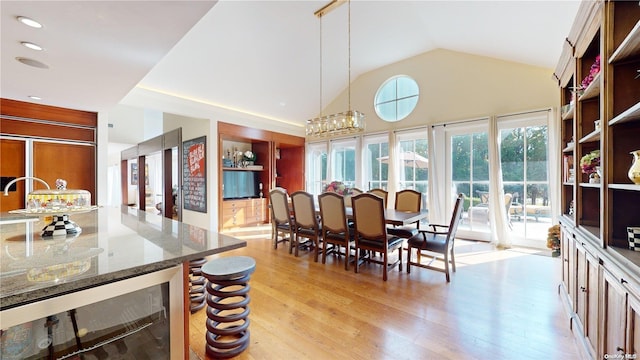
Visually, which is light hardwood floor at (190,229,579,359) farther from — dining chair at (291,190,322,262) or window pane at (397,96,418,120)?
window pane at (397,96,418,120)

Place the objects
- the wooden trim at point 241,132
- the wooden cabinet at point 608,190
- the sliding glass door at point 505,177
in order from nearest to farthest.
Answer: the wooden cabinet at point 608,190 < the sliding glass door at point 505,177 < the wooden trim at point 241,132

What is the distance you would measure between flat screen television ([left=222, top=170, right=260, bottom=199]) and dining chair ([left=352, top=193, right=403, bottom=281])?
400cm

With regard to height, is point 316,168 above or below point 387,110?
below

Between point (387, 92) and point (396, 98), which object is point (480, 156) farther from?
point (387, 92)

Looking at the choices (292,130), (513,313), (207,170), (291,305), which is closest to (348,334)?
(291,305)

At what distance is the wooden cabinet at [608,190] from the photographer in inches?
45.3

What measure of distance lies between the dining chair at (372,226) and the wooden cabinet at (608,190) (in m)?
1.55

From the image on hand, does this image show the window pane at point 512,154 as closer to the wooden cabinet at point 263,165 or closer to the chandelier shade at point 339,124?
the chandelier shade at point 339,124

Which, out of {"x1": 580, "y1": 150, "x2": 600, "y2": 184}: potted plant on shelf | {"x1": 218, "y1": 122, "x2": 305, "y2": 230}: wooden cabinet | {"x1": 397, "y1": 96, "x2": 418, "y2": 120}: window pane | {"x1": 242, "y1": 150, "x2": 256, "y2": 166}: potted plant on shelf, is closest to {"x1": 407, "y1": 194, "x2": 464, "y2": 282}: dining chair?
{"x1": 580, "y1": 150, "x2": 600, "y2": 184}: potted plant on shelf

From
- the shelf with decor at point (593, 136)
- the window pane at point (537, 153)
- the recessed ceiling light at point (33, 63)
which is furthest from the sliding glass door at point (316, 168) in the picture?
the shelf with decor at point (593, 136)

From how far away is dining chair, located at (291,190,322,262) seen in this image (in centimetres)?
358

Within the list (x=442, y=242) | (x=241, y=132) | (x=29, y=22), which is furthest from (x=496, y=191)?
(x=29, y=22)

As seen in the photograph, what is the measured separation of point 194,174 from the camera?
5707 mm

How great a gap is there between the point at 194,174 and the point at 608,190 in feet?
20.3
